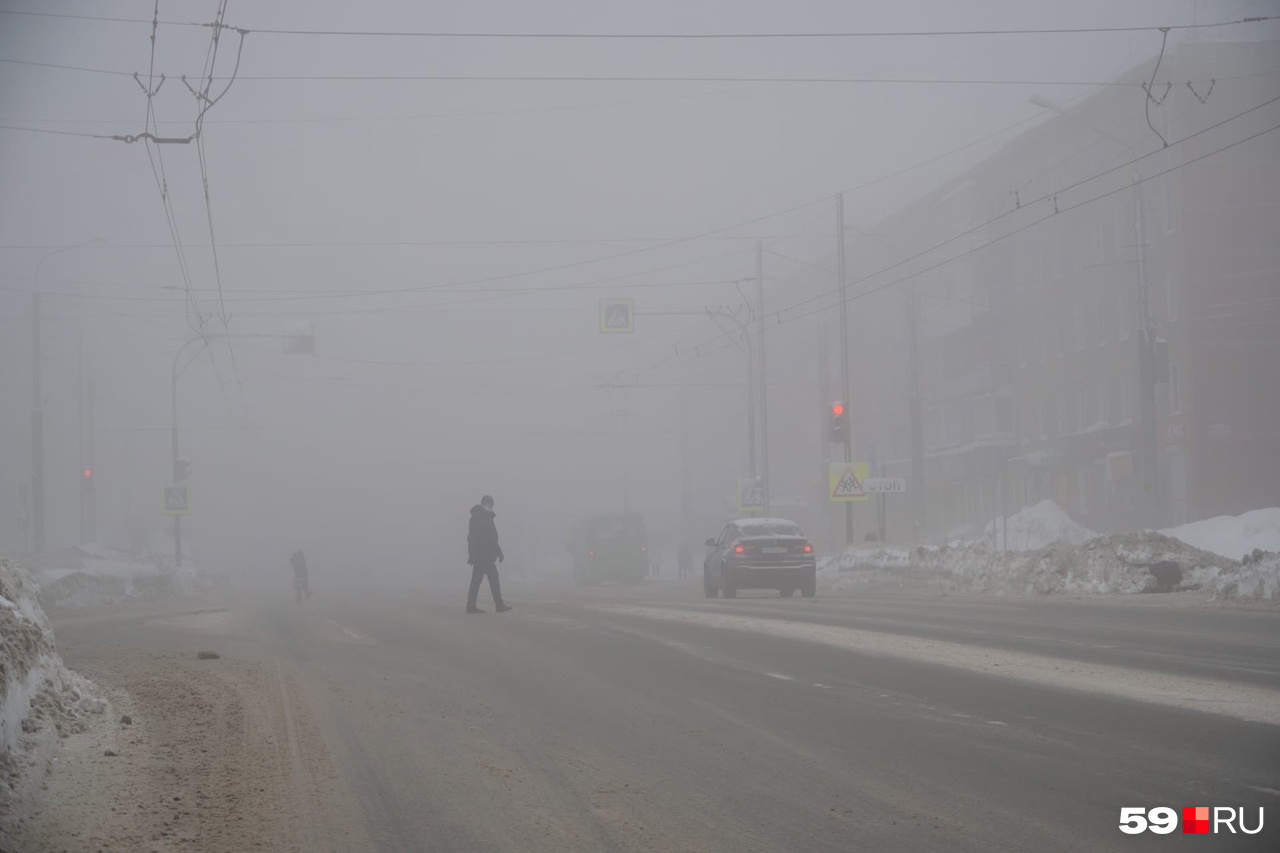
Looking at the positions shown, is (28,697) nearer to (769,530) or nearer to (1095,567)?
(1095,567)

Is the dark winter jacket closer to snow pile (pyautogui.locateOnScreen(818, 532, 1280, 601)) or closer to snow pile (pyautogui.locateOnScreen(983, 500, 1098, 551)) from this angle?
snow pile (pyautogui.locateOnScreen(818, 532, 1280, 601))

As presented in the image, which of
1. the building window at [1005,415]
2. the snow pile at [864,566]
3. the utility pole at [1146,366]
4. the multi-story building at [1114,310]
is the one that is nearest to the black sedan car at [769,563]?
the snow pile at [864,566]

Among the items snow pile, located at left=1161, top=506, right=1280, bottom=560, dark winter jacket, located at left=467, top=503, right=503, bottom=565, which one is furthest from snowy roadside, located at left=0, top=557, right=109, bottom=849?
snow pile, located at left=1161, top=506, right=1280, bottom=560

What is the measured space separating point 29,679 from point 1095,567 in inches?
783

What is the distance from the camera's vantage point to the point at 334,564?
10469 centimetres

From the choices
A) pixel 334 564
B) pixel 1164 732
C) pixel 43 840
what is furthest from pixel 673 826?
pixel 334 564

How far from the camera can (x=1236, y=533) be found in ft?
97.7

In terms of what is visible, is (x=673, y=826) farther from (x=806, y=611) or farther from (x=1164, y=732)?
(x=806, y=611)

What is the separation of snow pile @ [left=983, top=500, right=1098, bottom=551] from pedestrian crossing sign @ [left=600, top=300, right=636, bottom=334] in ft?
45.3

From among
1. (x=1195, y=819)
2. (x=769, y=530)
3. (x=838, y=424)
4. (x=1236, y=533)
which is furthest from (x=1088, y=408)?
(x=1195, y=819)

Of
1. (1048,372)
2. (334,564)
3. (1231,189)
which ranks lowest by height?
(334,564)

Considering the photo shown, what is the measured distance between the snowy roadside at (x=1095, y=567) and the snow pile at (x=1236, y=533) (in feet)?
0.11

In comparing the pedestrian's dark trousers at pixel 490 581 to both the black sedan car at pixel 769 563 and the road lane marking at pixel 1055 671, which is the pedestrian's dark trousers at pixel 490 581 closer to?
the road lane marking at pixel 1055 671

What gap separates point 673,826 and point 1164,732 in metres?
3.37
